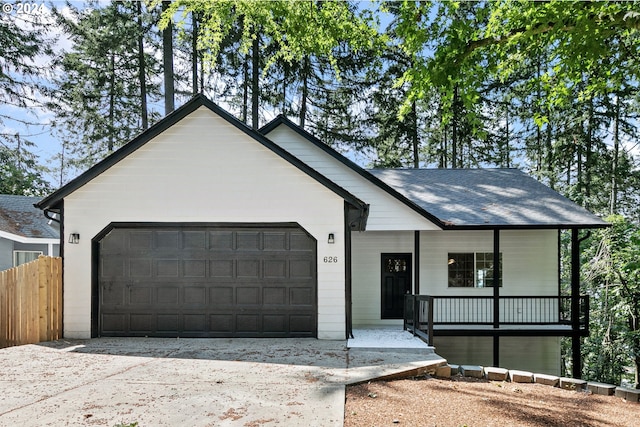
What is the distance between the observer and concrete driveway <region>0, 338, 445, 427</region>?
4.45 meters

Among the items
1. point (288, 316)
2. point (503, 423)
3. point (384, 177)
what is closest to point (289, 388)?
point (503, 423)

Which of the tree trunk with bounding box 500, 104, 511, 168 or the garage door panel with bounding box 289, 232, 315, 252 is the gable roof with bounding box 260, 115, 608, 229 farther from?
the tree trunk with bounding box 500, 104, 511, 168

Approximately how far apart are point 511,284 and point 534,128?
41.6 feet

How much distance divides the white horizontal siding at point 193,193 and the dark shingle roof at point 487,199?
4092mm

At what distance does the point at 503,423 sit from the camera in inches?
175

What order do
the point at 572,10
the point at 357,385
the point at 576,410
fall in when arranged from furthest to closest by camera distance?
the point at 572,10, the point at 357,385, the point at 576,410

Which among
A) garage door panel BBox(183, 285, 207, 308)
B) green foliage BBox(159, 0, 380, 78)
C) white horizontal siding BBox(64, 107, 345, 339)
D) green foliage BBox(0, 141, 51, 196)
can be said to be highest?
green foliage BBox(159, 0, 380, 78)

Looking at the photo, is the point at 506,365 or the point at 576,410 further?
the point at 506,365

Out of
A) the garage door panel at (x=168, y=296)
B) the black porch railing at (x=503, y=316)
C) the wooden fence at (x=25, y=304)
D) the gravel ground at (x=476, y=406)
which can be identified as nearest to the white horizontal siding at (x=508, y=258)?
the black porch railing at (x=503, y=316)

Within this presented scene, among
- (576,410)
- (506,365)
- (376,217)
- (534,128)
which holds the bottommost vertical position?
(506,365)

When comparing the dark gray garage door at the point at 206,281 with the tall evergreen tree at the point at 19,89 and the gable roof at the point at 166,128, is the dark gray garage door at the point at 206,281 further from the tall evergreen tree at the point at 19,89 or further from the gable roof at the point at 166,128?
the tall evergreen tree at the point at 19,89

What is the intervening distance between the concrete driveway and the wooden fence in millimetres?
444

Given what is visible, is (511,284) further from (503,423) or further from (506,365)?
(503,423)

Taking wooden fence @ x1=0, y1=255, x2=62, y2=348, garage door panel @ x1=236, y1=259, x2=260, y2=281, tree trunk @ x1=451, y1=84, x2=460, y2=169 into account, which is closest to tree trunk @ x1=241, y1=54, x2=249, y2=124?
tree trunk @ x1=451, y1=84, x2=460, y2=169
